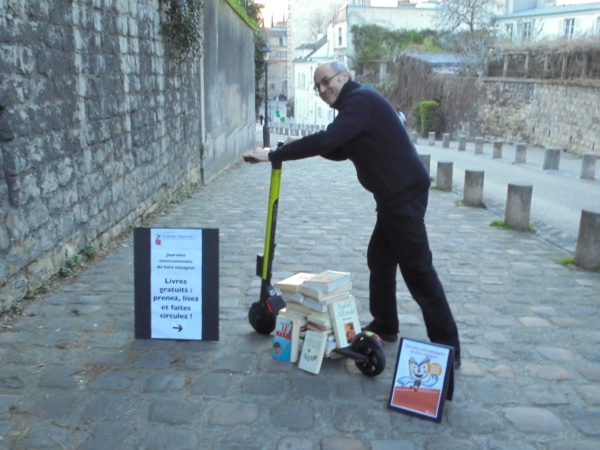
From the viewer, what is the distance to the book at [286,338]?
409 cm

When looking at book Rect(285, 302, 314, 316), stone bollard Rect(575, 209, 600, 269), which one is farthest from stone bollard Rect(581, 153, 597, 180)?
book Rect(285, 302, 314, 316)

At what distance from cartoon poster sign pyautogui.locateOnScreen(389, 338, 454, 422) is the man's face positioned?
1.52 m

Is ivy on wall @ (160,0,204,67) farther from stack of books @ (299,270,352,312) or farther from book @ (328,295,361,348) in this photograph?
book @ (328,295,361,348)

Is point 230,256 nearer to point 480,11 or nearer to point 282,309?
point 282,309

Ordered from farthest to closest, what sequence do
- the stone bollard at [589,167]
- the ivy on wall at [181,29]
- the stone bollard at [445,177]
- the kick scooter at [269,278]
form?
the stone bollard at [589,167] → the stone bollard at [445,177] → the ivy on wall at [181,29] → the kick scooter at [269,278]

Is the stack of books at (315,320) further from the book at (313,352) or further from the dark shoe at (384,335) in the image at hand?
the dark shoe at (384,335)

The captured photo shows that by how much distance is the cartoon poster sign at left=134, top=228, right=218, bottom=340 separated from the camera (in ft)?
14.2

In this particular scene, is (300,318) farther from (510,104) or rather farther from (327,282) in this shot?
(510,104)

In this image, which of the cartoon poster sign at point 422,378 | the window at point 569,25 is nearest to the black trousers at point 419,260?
the cartoon poster sign at point 422,378

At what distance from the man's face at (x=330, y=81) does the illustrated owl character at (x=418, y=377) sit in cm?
162

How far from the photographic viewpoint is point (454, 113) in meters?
35.8

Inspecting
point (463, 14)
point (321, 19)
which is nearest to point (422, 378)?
point (463, 14)

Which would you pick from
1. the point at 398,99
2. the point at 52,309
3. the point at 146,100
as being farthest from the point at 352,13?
the point at 52,309

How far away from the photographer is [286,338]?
4133 mm
